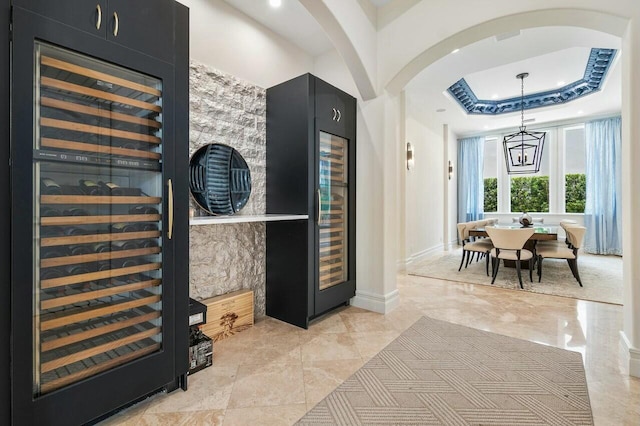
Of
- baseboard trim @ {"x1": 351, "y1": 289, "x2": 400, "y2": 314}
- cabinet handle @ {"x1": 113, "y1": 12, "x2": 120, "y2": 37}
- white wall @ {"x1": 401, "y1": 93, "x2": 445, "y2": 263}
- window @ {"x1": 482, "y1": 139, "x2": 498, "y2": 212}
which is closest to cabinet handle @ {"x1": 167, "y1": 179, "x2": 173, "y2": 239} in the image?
cabinet handle @ {"x1": 113, "y1": 12, "x2": 120, "y2": 37}

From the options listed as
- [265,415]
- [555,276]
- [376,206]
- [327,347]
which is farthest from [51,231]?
[555,276]

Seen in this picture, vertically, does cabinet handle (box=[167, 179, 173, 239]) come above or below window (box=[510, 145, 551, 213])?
below

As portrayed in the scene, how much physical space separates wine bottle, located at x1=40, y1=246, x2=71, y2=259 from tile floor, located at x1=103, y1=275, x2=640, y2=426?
2.93 feet

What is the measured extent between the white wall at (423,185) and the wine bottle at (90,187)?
15.3ft

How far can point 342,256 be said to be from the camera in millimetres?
3189

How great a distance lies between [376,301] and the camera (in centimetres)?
315

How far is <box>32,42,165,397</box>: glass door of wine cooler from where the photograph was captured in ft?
4.37

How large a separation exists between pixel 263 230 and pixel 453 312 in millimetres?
2132

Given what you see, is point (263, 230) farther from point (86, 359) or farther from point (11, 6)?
point (11, 6)

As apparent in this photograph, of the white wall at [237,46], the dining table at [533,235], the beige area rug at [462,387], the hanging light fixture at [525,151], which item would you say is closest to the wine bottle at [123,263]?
the beige area rug at [462,387]

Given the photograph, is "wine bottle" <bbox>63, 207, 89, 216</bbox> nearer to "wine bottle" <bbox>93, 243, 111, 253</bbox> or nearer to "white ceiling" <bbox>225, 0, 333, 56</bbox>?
"wine bottle" <bbox>93, 243, 111, 253</bbox>

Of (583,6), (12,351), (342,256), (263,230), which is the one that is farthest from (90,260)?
(583,6)

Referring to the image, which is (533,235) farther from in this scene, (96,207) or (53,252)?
(53,252)

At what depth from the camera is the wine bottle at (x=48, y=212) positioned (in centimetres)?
132
